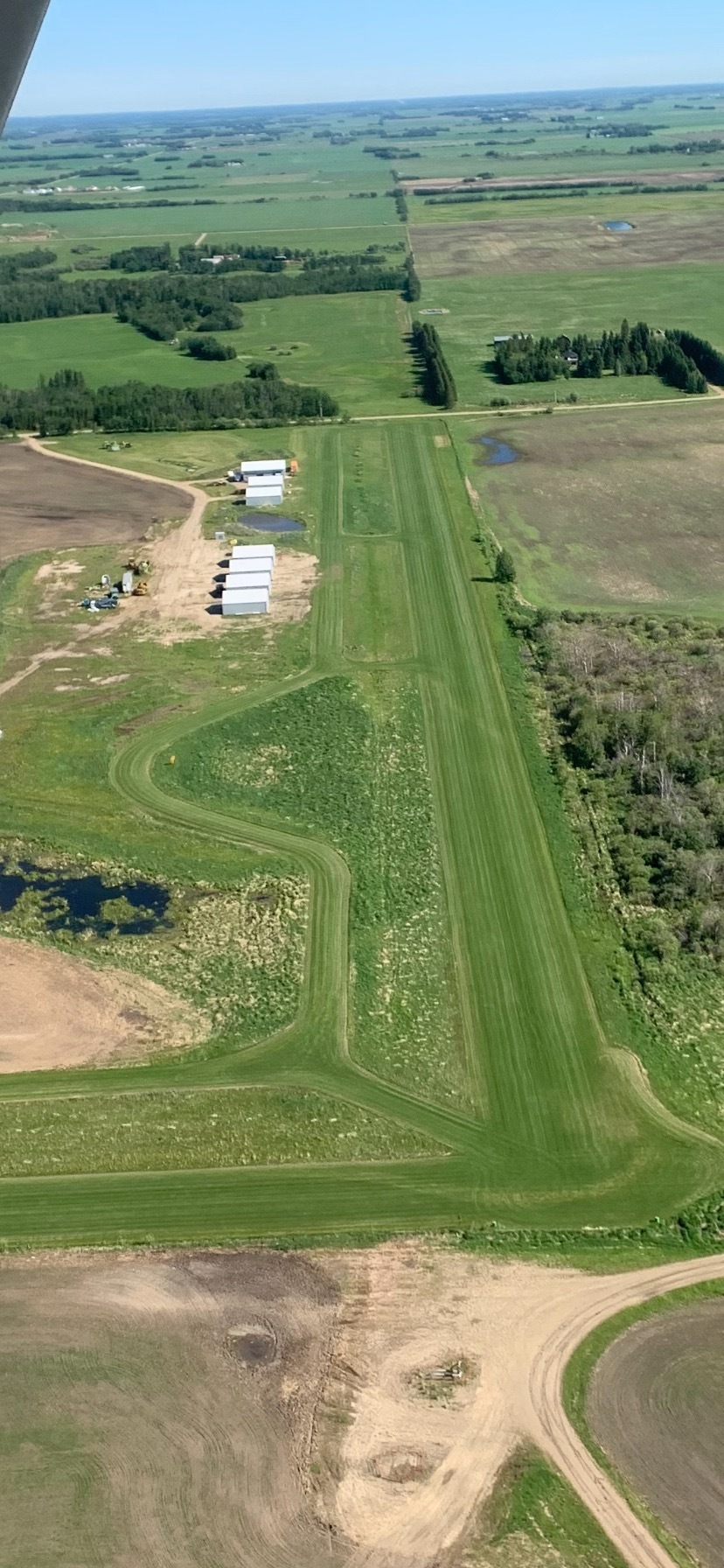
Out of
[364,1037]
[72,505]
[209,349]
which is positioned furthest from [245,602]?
[209,349]

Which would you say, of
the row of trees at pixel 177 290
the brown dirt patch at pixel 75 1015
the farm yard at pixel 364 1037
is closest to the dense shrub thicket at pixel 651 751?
the farm yard at pixel 364 1037

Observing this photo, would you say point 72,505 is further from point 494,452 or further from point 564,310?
point 564,310

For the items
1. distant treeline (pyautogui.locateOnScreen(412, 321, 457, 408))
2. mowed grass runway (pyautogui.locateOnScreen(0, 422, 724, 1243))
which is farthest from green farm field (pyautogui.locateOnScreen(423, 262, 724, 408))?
mowed grass runway (pyautogui.locateOnScreen(0, 422, 724, 1243))

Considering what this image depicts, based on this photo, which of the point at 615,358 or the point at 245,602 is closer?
the point at 245,602

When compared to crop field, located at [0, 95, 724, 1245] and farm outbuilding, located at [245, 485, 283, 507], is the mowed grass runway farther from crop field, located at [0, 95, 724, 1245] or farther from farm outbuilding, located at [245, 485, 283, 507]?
farm outbuilding, located at [245, 485, 283, 507]

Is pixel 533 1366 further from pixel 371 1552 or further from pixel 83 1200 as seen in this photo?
pixel 83 1200

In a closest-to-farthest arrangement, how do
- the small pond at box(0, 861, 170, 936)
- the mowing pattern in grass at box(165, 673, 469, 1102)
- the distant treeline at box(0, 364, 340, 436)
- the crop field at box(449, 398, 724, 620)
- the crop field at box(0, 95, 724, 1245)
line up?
1. the crop field at box(0, 95, 724, 1245)
2. the mowing pattern in grass at box(165, 673, 469, 1102)
3. the small pond at box(0, 861, 170, 936)
4. the crop field at box(449, 398, 724, 620)
5. the distant treeline at box(0, 364, 340, 436)
